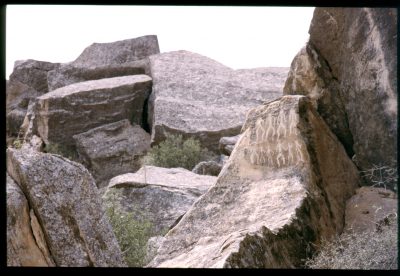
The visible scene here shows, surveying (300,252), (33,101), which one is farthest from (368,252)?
(33,101)

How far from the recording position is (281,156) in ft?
26.0

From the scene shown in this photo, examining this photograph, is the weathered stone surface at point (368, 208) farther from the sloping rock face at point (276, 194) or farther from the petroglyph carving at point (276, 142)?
the petroglyph carving at point (276, 142)

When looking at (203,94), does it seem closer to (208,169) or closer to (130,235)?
(208,169)

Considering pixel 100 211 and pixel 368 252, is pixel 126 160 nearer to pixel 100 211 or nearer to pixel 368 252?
pixel 100 211

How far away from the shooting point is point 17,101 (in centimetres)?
1981

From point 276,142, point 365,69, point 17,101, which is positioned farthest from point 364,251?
point 17,101

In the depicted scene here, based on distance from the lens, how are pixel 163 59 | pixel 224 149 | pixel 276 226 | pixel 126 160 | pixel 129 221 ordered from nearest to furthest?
pixel 276 226, pixel 129 221, pixel 224 149, pixel 126 160, pixel 163 59

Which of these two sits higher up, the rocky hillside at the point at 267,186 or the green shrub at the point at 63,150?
the rocky hillside at the point at 267,186

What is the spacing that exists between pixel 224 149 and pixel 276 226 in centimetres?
766

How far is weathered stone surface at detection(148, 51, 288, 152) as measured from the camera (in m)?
15.7

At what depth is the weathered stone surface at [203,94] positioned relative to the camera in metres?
15.7

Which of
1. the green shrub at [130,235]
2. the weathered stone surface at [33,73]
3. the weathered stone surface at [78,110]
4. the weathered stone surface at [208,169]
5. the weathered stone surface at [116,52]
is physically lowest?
the green shrub at [130,235]

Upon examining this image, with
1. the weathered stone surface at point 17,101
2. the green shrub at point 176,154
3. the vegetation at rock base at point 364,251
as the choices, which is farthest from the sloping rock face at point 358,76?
the weathered stone surface at point 17,101

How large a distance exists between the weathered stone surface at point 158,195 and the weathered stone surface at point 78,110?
519 cm
